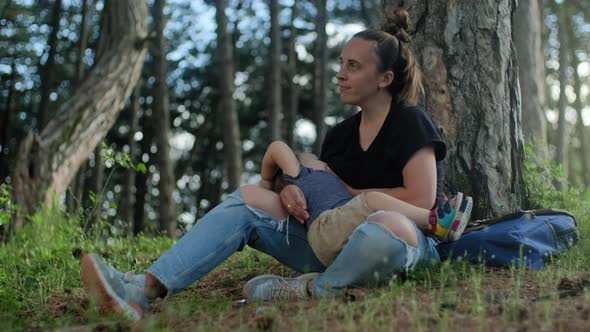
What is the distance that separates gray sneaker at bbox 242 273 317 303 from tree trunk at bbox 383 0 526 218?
151 cm

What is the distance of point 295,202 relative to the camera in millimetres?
3521

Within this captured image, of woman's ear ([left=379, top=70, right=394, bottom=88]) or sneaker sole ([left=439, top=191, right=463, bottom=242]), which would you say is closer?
sneaker sole ([left=439, top=191, right=463, bottom=242])

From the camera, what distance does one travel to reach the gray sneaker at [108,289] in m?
3.09

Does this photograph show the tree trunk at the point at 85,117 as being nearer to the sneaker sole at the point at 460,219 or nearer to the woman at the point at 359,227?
the woman at the point at 359,227

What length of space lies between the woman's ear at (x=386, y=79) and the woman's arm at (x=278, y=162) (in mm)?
641

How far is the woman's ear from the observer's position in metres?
3.77

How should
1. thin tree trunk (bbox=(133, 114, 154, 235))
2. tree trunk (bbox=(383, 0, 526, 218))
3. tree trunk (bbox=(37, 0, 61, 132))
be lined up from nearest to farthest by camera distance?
tree trunk (bbox=(383, 0, 526, 218)) → tree trunk (bbox=(37, 0, 61, 132)) → thin tree trunk (bbox=(133, 114, 154, 235))

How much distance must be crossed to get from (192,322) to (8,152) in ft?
70.6

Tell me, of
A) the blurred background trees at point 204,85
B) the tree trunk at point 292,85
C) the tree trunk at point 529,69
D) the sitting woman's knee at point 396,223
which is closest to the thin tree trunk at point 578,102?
the blurred background trees at point 204,85

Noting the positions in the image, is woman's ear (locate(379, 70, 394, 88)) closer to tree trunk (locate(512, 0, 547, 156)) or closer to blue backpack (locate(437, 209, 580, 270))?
blue backpack (locate(437, 209, 580, 270))

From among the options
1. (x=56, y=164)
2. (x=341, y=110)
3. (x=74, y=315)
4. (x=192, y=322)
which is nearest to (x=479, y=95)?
(x=192, y=322)

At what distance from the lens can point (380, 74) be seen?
3760 mm

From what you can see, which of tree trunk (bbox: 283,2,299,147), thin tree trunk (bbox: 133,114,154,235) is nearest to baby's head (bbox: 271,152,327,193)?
thin tree trunk (bbox: 133,114,154,235)

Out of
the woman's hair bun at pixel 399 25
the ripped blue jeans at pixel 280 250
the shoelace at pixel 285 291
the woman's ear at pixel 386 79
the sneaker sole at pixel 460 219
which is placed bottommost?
the shoelace at pixel 285 291
